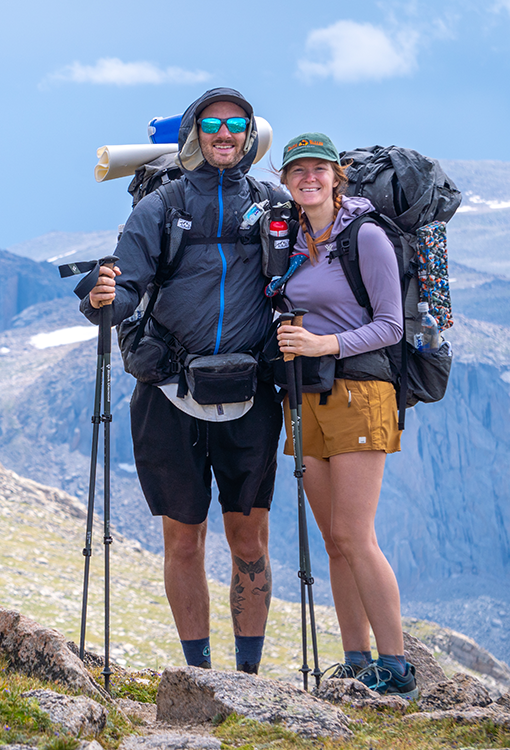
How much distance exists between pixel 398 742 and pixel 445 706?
112 centimetres

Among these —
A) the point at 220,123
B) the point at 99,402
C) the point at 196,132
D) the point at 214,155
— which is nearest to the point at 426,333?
the point at 214,155

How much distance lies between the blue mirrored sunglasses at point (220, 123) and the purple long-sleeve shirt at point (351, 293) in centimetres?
97

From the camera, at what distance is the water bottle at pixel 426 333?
216 inches

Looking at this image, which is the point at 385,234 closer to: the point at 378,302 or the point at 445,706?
the point at 378,302

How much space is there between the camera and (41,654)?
477 centimetres

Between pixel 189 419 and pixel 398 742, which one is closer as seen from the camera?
pixel 398 742

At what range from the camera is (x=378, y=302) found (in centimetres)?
511

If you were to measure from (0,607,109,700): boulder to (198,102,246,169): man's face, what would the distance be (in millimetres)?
3640

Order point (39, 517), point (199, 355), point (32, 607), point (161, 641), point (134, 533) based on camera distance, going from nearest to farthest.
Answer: point (199, 355) < point (32, 607) < point (161, 641) < point (39, 517) < point (134, 533)

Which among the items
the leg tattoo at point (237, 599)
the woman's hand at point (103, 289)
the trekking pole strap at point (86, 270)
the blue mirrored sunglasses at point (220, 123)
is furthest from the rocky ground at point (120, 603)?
the blue mirrored sunglasses at point (220, 123)

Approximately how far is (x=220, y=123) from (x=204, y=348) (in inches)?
68.1

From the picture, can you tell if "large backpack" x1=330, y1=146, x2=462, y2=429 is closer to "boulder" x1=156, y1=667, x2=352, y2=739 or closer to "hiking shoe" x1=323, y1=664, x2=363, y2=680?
"hiking shoe" x1=323, y1=664, x2=363, y2=680

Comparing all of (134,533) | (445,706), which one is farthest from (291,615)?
(445,706)

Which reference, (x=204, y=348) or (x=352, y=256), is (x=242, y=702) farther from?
(x=352, y=256)
